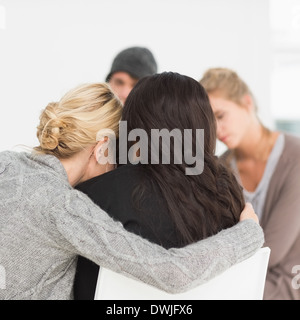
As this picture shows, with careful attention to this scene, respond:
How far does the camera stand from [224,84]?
178 cm

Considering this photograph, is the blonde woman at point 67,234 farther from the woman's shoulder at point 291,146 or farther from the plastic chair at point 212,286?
the woman's shoulder at point 291,146

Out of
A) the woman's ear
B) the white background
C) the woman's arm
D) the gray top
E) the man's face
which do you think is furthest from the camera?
the white background

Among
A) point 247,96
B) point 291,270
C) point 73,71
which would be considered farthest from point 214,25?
point 291,270

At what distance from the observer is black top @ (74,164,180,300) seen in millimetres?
969

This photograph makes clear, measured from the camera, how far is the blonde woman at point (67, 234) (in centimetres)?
89

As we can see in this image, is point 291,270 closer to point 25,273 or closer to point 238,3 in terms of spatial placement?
point 25,273

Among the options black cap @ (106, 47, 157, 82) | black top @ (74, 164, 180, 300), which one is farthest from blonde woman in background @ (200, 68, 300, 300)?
black top @ (74, 164, 180, 300)

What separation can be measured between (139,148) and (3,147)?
196 cm

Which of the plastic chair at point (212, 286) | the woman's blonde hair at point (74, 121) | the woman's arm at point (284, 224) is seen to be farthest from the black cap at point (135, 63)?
the plastic chair at point (212, 286)

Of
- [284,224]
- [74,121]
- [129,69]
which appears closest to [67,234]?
[74,121]

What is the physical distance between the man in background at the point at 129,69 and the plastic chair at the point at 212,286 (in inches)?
47.5

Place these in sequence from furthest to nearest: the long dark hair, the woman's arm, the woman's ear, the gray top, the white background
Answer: the white background
the woman's ear
the gray top
the woman's arm
the long dark hair

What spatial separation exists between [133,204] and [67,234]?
152mm

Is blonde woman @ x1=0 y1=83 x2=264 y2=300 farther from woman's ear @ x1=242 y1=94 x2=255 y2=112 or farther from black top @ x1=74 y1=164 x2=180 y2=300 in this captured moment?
woman's ear @ x1=242 y1=94 x2=255 y2=112
